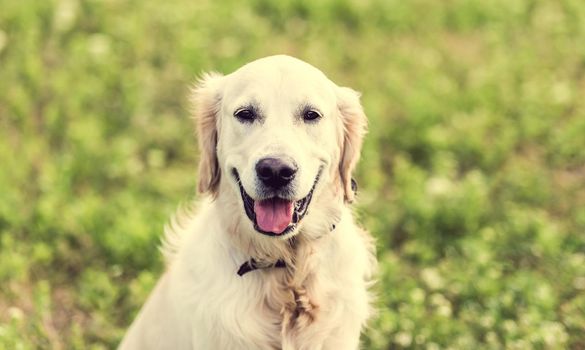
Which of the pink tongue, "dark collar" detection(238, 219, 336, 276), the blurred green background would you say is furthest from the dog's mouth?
the blurred green background

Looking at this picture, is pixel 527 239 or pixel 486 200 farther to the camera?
pixel 486 200

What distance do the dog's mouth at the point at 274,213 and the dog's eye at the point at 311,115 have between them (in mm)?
300

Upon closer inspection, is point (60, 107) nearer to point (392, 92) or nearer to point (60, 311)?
point (60, 311)

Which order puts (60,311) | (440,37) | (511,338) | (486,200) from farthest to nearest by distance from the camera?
(440,37), (486,200), (60,311), (511,338)

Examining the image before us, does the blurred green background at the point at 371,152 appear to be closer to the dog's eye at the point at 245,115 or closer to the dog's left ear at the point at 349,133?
the dog's left ear at the point at 349,133

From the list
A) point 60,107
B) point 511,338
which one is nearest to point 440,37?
point 60,107

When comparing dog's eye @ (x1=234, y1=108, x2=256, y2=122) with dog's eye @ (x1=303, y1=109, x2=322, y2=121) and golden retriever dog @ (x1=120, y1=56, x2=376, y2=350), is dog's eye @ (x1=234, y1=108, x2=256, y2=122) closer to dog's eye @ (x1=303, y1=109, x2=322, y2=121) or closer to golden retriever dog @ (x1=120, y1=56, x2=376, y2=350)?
golden retriever dog @ (x1=120, y1=56, x2=376, y2=350)

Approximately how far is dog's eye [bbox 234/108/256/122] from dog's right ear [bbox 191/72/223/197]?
0.65 feet

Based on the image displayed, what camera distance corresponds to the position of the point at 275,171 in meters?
2.96

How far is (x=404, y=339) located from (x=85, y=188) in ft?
8.06

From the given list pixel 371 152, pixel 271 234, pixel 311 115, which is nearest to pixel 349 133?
pixel 311 115

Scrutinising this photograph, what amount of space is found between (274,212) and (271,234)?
10 centimetres

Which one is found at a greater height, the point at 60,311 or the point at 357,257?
the point at 357,257

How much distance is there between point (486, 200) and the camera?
5.27 m
